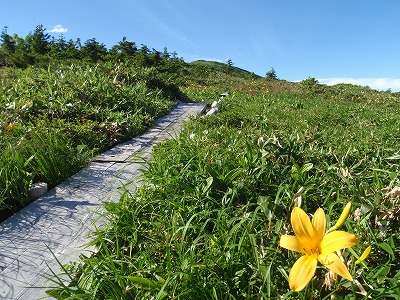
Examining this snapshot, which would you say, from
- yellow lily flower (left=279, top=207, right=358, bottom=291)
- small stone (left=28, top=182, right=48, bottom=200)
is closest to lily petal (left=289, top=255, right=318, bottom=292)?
yellow lily flower (left=279, top=207, right=358, bottom=291)

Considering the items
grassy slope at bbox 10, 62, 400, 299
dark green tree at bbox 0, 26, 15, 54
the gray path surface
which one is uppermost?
dark green tree at bbox 0, 26, 15, 54

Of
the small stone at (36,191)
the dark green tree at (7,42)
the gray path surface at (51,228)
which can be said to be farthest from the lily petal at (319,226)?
the dark green tree at (7,42)

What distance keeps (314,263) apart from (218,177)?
155cm

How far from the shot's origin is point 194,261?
174 centimetres

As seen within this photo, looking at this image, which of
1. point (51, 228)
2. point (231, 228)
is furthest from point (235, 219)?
point (51, 228)

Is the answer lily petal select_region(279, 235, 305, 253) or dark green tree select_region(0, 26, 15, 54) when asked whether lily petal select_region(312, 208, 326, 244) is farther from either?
dark green tree select_region(0, 26, 15, 54)

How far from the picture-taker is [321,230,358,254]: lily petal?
93 cm

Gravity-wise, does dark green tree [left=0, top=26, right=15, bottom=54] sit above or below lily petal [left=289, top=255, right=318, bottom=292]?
above

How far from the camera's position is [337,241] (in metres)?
0.97

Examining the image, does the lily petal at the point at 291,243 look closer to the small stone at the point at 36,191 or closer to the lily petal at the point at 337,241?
the lily petal at the point at 337,241

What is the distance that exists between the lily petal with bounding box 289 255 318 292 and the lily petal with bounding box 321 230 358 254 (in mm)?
54

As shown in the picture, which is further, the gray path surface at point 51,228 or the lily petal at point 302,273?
the gray path surface at point 51,228

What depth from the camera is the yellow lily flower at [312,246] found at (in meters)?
0.95

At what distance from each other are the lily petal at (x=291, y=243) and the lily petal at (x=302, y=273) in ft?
0.13
